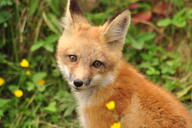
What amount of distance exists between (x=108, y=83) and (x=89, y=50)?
1.60ft

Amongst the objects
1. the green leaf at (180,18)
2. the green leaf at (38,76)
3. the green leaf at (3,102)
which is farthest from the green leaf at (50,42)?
the green leaf at (180,18)

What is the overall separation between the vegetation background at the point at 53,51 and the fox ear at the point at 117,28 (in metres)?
1.69

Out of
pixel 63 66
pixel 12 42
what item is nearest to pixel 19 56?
pixel 12 42

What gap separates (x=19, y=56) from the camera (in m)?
7.09

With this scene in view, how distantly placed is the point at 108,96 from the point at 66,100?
161 centimetres

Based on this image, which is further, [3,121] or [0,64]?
[0,64]

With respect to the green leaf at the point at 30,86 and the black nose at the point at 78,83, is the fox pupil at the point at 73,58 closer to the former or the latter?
the black nose at the point at 78,83

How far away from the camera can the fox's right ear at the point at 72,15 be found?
5209 mm

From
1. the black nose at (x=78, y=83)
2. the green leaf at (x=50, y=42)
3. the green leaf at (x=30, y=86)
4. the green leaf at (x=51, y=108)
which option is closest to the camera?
the black nose at (x=78, y=83)

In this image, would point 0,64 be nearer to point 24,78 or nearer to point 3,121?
point 24,78

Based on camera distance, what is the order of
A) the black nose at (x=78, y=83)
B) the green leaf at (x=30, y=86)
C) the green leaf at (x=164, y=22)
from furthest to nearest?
the green leaf at (x=164, y=22), the green leaf at (x=30, y=86), the black nose at (x=78, y=83)

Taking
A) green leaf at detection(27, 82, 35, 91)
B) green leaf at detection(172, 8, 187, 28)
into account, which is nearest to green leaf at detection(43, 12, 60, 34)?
green leaf at detection(27, 82, 35, 91)

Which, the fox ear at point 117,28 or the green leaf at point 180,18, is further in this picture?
the green leaf at point 180,18

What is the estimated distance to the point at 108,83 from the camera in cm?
509
